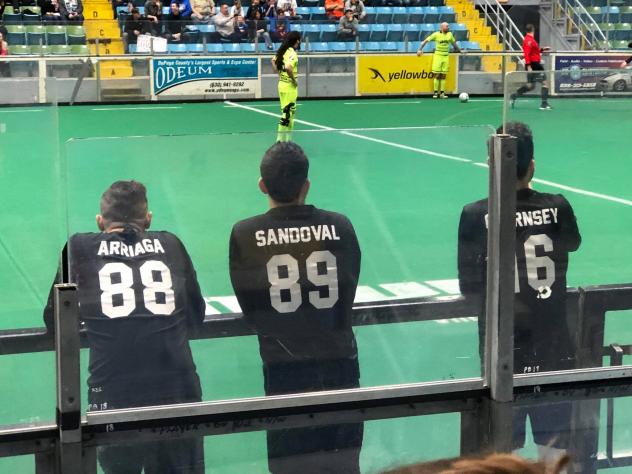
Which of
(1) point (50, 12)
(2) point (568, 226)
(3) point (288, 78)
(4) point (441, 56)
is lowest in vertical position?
(2) point (568, 226)

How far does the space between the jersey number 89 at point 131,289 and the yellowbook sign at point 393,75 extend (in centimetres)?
2481

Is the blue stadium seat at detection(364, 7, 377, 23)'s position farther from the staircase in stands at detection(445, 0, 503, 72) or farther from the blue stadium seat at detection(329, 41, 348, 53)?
the staircase in stands at detection(445, 0, 503, 72)

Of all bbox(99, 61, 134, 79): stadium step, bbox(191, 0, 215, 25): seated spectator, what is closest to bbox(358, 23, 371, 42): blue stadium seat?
bbox(191, 0, 215, 25): seated spectator

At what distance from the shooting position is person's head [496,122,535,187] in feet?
13.6

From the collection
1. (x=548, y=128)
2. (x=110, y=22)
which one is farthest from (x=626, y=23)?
(x=548, y=128)

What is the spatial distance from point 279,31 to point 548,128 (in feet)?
81.7

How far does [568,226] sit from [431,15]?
28.6 metres

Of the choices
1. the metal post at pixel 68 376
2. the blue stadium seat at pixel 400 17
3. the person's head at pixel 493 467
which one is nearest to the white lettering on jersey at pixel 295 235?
the metal post at pixel 68 376

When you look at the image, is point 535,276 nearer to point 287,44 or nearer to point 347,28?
point 287,44

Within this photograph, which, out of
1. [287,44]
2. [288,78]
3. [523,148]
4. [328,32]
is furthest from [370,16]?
[523,148]

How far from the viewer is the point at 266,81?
27781 millimetres

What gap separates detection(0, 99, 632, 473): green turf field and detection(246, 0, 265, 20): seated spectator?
26014 mm

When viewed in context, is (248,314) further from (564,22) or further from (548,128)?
(564,22)

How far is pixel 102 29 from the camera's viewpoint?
27.3 m
